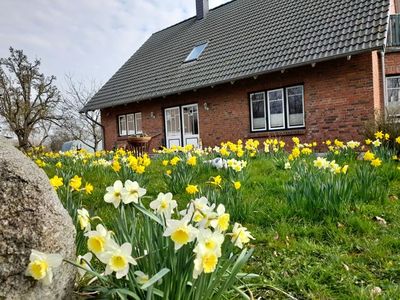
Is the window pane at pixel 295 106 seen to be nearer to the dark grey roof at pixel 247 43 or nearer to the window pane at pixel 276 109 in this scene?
the window pane at pixel 276 109

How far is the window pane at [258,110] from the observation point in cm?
1176

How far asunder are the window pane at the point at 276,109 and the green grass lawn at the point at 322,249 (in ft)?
24.9

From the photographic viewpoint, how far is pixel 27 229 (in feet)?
4.62

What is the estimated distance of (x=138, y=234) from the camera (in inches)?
66.6

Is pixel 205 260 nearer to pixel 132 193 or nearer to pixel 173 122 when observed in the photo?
pixel 132 193

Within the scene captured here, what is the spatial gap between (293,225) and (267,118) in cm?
896

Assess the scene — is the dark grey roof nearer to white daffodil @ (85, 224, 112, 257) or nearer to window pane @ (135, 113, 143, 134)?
window pane @ (135, 113, 143, 134)

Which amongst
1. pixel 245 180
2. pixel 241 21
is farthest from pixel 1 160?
pixel 241 21

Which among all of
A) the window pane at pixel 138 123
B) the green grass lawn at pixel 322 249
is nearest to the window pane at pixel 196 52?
the window pane at pixel 138 123

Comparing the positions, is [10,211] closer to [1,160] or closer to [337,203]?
[1,160]

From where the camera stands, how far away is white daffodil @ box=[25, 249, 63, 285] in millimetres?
1275

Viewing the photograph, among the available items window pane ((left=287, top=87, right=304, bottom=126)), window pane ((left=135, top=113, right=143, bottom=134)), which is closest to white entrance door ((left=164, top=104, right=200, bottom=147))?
window pane ((left=135, top=113, right=143, bottom=134))

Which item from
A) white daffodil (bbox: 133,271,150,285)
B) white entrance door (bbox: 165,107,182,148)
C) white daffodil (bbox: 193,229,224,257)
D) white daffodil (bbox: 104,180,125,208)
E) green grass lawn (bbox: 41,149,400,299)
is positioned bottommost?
green grass lawn (bbox: 41,149,400,299)

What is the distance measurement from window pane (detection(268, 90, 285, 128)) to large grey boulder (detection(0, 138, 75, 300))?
1032cm
